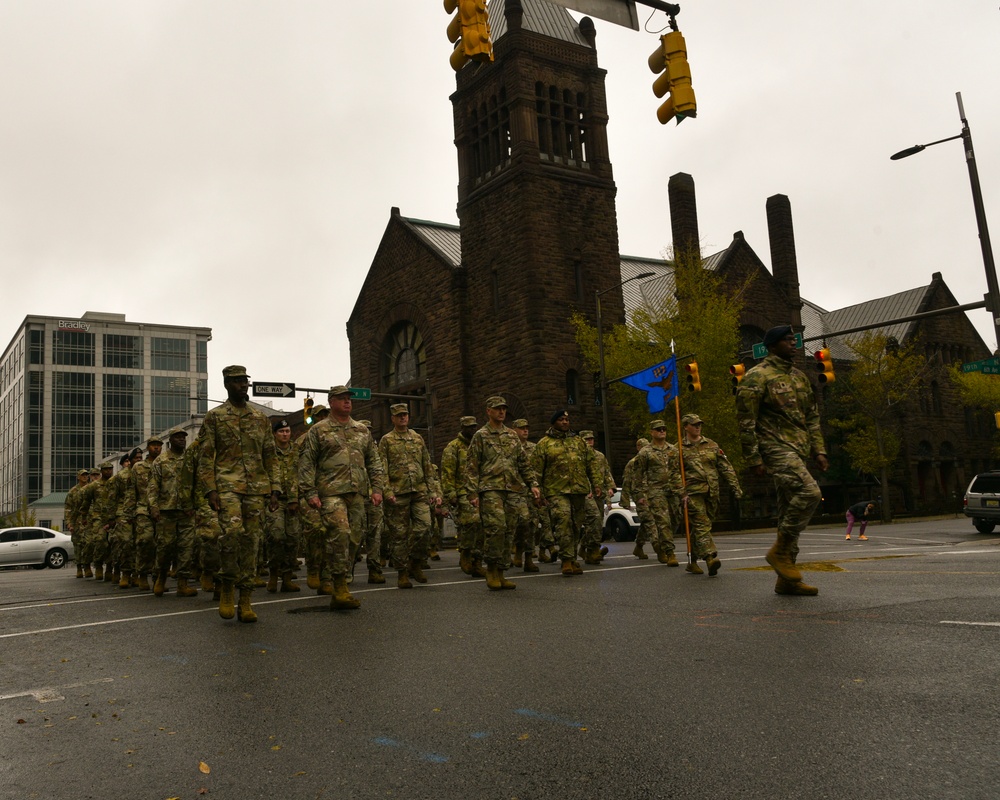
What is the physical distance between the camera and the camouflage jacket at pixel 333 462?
9.14 m

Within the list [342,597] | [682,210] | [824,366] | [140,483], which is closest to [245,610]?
[342,597]

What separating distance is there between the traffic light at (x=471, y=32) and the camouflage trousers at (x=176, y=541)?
6.32m

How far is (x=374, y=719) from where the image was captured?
416cm

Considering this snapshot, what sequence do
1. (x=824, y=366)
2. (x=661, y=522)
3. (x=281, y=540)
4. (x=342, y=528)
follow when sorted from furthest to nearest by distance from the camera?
1. (x=824, y=366)
2. (x=661, y=522)
3. (x=281, y=540)
4. (x=342, y=528)

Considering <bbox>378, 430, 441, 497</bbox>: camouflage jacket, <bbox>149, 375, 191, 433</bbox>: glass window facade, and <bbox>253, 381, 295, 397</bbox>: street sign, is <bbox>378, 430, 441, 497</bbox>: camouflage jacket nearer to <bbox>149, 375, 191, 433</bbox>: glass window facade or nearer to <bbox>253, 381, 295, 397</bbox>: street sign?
<bbox>253, 381, 295, 397</bbox>: street sign

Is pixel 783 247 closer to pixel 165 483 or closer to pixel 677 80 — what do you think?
pixel 677 80

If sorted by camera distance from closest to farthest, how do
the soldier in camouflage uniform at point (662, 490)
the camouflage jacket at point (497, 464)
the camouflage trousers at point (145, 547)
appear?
the camouflage jacket at point (497, 464) < the soldier in camouflage uniform at point (662, 490) < the camouflage trousers at point (145, 547)

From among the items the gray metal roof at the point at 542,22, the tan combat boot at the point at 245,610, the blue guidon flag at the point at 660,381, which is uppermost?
the gray metal roof at the point at 542,22

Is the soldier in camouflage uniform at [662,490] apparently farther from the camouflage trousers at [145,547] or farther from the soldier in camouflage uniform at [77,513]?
the soldier in camouflage uniform at [77,513]

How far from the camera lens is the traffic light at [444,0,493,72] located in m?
9.70

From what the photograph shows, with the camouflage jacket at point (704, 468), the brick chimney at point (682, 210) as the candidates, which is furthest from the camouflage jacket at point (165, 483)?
the brick chimney at point (682, 210)

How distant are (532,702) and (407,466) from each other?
7.48 m

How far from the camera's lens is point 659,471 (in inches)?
502

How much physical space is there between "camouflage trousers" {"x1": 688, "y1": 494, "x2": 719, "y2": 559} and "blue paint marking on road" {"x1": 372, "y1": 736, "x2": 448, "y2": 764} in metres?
7.49
